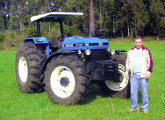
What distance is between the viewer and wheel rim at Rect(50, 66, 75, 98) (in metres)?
6.37

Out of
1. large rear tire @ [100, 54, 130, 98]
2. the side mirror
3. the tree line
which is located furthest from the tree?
large rear tire @ [100, 54, 130, 98]

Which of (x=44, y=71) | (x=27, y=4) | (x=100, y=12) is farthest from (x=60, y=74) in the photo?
(x=27, y=4)

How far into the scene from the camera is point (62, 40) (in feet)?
25.5

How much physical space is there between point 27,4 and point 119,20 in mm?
20369

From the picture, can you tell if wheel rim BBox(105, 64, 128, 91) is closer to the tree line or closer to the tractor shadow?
the tractor shadow

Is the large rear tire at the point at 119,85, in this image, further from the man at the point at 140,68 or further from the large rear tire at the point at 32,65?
the large rear tire at the point at 32,65

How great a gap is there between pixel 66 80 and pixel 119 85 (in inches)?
61.9

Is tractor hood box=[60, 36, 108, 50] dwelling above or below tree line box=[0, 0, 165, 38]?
below

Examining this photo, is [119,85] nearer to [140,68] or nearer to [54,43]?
[140,68]

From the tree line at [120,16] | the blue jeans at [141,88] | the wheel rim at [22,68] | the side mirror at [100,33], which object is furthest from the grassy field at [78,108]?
the tree line at [120,16]

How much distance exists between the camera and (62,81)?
6512mm

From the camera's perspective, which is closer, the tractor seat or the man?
the man

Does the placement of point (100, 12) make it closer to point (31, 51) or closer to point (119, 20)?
point (119, 20)

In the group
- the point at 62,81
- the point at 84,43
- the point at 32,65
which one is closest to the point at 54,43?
the point at 32,65
